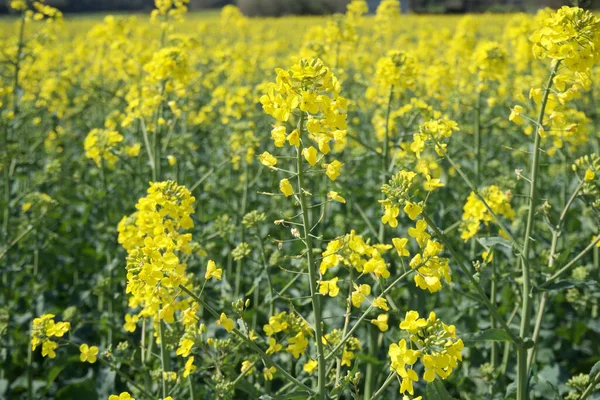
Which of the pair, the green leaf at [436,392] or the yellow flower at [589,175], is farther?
the yellow flower at [589,175]

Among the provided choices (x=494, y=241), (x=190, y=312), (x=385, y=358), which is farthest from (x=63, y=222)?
(x=494, y=241)

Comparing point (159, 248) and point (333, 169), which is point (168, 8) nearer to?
point (159, 248)

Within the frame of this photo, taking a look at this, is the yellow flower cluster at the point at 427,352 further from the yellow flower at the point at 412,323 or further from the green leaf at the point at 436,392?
the green leaf at the point at 436,392

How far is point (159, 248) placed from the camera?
2072 mm

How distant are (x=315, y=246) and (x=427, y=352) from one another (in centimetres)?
223

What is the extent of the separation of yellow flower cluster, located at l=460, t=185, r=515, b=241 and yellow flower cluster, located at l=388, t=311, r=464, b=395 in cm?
123

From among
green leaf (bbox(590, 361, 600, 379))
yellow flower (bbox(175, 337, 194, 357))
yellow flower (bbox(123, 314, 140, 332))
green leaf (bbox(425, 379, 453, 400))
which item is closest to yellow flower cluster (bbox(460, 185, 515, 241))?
green leaf (bbox(590, 361, 600, 379))

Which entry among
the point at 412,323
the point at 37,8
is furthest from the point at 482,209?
the point at 37,8

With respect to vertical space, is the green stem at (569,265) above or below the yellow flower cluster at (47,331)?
above

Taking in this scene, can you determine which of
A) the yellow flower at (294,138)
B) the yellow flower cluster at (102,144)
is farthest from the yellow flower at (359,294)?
the yellow flower cluster at (102,144)

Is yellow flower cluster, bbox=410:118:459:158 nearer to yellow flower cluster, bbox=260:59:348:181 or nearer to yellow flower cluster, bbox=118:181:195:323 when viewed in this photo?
yellow flower cluster, bbox=260:59:348:181

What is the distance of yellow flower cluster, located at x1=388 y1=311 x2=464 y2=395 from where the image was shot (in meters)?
1.75

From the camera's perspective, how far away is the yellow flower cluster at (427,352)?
1747mm

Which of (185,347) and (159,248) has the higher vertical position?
(159,248)
